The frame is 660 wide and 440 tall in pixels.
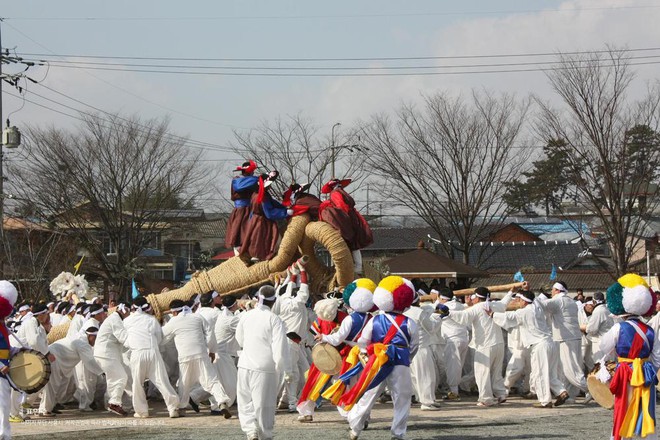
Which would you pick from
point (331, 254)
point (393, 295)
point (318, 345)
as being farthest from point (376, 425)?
point (331, 254)

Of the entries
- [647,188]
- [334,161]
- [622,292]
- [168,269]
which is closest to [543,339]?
[622,292]

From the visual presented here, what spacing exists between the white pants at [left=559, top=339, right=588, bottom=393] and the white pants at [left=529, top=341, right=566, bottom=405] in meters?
0.36

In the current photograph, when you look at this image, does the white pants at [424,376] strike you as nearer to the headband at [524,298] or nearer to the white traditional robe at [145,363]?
the headband at [524,298]

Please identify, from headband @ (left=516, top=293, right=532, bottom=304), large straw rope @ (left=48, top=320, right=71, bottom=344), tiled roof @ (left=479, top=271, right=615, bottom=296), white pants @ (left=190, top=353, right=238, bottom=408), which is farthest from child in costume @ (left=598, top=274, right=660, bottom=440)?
tiled roof @ (left=479, top=271, right=615, bottom=296)

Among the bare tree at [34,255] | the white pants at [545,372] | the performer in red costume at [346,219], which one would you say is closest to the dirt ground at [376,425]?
the white pants at [545,372]

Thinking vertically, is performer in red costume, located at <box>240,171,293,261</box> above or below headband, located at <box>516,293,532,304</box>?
above

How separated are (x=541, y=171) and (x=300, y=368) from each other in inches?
890

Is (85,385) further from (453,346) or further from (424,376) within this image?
(453,346)

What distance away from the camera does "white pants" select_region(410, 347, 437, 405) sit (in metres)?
13.9

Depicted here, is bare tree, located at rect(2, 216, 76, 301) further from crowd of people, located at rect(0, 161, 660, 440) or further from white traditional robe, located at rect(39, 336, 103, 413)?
white traditional robe, located at rect(39, 336, 103, 413)

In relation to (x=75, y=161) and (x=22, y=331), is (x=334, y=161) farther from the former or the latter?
(x=22, y=331)

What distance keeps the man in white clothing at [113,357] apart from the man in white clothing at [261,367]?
357cm

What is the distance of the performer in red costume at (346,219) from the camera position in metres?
15.0

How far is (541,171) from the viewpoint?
35.0 m
